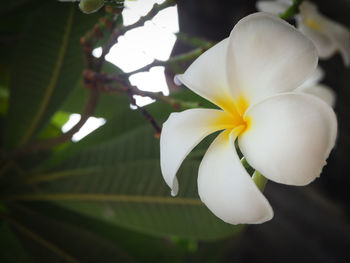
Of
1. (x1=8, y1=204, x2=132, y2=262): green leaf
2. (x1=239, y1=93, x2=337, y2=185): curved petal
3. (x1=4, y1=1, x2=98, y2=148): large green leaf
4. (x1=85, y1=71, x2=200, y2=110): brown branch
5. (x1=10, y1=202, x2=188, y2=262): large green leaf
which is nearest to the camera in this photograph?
(x1=239, y1=93, x2=337, y2=185): curved petal

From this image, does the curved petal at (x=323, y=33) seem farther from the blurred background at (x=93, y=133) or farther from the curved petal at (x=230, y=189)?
the curved petal at (x=230, y=189)

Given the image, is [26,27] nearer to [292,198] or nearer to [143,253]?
[143,253]

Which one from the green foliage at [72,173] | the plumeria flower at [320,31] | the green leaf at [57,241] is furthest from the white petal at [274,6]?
the green leaf at [57,241]

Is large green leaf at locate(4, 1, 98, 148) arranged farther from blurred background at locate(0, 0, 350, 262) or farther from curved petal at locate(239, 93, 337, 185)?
curved petal at locate(239, 93, 337, 185)

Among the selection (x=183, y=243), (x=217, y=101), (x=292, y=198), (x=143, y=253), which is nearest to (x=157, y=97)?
(x=217, y=101)

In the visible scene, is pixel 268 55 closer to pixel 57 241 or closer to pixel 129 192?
pixel 129 192

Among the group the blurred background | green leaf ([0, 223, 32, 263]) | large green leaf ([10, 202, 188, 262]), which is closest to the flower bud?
the blurred background

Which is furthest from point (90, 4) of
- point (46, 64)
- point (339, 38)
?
point (339, 38)
